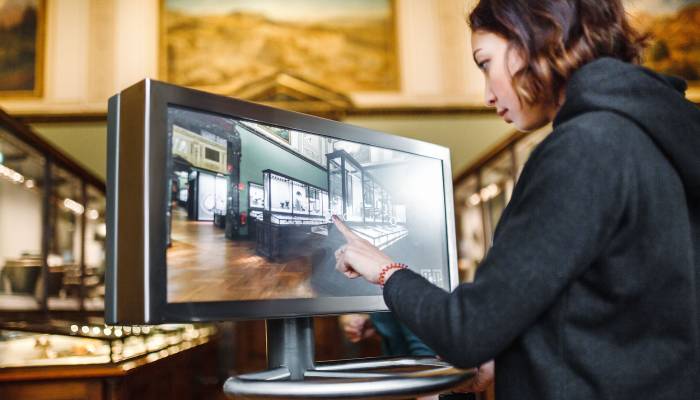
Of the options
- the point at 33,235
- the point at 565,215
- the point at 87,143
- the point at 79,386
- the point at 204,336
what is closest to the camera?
the point at 565,215

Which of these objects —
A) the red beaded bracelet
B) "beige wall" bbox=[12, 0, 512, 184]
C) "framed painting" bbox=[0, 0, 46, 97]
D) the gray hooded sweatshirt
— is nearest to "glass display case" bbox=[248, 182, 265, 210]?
the red beaded bracelet

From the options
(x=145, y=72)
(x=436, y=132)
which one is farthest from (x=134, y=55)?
(x=436, y=132)

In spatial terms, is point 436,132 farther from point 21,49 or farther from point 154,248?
point 154,248

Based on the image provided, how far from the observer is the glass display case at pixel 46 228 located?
14.9 ft

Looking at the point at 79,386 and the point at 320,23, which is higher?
the point at 320,23

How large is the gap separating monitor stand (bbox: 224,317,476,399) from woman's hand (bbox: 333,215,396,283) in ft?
0.64

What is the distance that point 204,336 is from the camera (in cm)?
402

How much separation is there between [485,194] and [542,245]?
5.57 metres

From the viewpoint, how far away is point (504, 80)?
A: 4.35 ft

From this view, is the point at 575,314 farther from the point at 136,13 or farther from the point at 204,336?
the point at 136,13

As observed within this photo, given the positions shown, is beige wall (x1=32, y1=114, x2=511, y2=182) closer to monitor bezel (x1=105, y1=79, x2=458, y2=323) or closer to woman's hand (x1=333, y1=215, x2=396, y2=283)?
woman's hand (x1=333, y1=215, x2=396, y2=283)

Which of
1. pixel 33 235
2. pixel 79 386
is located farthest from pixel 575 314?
pixel 33 235

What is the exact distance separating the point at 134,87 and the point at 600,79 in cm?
86

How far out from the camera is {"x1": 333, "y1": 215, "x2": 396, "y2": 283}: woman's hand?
1390mm
